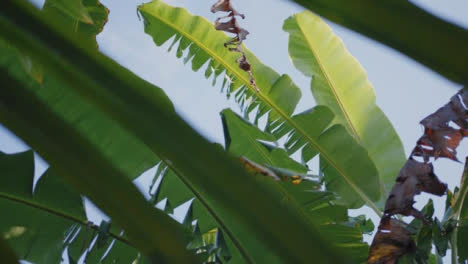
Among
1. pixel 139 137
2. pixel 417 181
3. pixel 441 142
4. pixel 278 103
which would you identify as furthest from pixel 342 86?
pixel 139 137

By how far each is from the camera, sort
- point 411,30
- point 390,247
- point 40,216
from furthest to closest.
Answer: point 40,216 → point 390,247 → point 411,30

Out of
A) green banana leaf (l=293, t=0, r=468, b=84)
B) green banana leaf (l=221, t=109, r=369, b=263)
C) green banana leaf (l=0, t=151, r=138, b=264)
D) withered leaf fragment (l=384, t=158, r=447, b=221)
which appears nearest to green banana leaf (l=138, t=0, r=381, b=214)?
green banana leaf (l=221, t=109, r=369, b=263)

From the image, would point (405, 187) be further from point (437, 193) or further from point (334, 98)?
point (334, 98)

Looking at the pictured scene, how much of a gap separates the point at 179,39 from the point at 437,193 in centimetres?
186

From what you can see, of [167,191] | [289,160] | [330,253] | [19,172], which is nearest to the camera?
[330,253]

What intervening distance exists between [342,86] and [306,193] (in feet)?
3.65

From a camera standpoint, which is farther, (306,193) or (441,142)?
(306,193)

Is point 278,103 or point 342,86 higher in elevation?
point 342,86

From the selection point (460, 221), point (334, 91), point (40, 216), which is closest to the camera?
point (40, 216)

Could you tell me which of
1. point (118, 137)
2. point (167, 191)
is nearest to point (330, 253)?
point (118, 137)

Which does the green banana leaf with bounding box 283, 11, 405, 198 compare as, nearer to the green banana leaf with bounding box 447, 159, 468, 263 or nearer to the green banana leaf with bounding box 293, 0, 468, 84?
the green banana leaf with bounding box 447, 159, 468, 263

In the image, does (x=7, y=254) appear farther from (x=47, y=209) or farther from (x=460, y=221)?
(x=460, y=221)

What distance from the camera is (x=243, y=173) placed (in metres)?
0.17

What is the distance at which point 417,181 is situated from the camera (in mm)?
1229
